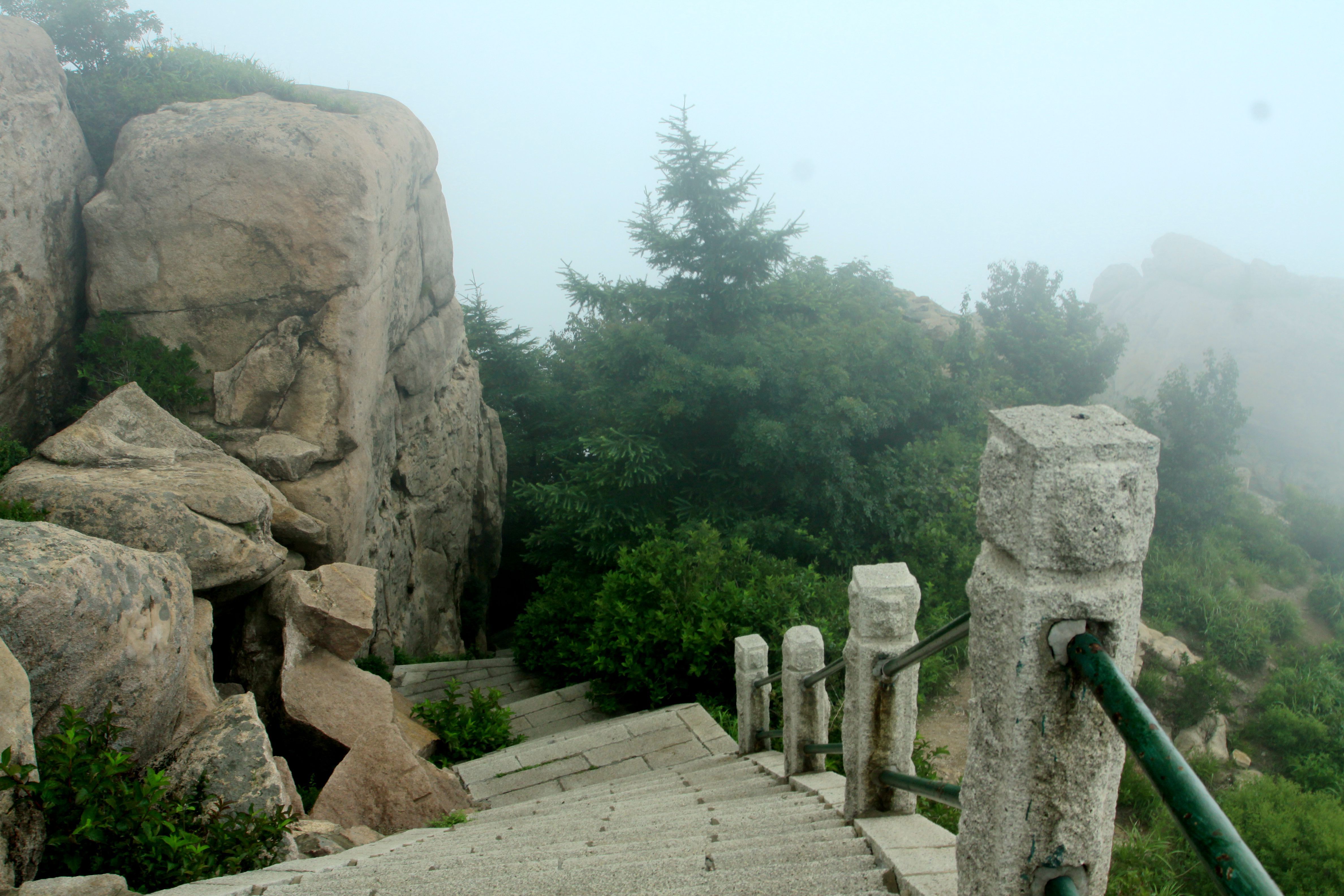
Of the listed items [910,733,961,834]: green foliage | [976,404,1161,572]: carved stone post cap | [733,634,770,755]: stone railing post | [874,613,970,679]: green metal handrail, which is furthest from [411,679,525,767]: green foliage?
[976,404,1161,572]: carved stone post cap

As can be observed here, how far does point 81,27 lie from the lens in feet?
36.5

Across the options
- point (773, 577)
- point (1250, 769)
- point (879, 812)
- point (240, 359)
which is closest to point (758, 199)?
point (773, 577)

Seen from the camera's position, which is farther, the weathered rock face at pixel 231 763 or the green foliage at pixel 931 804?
the green foliage at pixel 931 804

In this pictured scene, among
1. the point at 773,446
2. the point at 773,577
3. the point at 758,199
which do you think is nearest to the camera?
the point at 773,577

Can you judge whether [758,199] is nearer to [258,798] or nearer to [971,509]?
[971,509]

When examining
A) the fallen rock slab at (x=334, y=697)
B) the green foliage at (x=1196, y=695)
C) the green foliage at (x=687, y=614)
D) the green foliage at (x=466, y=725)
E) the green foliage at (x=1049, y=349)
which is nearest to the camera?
the fallen rock slab at (x=334, y=697)

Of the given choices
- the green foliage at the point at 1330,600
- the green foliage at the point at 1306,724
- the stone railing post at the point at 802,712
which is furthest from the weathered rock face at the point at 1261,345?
the stone railing post at the point at 802,712

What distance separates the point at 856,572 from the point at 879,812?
3.27 ft

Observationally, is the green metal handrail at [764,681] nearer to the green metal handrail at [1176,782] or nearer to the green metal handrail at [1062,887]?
the green metal handrail at [1062,887]

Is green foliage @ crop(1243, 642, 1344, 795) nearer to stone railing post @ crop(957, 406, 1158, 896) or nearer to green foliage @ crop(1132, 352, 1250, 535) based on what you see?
green foliage @ crop(1132, 352, 1250, 535)

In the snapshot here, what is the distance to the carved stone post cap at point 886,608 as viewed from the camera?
123 inches

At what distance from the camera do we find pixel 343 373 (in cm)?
1045

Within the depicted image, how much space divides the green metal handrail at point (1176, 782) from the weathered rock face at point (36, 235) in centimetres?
1074

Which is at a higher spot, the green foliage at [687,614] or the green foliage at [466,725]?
the green foliage at [687,614]
